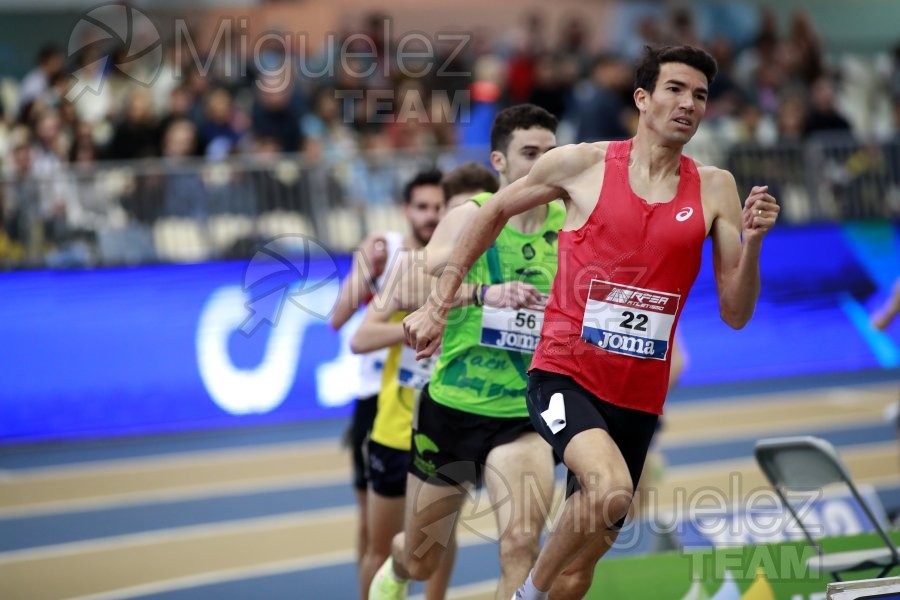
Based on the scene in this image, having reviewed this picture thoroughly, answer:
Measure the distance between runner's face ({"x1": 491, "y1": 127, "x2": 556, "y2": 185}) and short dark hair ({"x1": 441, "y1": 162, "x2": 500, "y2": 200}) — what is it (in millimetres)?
539

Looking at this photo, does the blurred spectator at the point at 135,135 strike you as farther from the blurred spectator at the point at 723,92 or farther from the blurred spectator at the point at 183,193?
the blurred spectator at the point at 723,92

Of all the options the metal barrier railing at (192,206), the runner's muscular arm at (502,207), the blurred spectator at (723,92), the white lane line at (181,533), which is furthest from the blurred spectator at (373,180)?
the runner's muscular arm at (502,207)

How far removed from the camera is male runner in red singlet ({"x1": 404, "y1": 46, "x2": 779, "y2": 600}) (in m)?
4.78

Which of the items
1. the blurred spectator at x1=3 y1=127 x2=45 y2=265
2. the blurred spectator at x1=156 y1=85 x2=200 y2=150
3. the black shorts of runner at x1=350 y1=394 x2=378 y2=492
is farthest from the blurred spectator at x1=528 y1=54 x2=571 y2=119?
the black shorts of runner at x1=350 y1=394 x2=378 y2=492

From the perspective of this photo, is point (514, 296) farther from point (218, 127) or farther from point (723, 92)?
point (723, 92)

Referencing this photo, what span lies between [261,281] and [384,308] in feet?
21.1

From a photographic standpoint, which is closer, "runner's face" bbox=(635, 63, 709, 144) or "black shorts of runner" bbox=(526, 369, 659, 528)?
"black shorts of runner" bbox=(526, 369, 659, 528)

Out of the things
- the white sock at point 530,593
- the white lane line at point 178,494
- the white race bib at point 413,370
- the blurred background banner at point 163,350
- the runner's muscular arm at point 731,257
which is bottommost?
the white lane line at point 178,494

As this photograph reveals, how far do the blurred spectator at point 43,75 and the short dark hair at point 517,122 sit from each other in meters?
8.95

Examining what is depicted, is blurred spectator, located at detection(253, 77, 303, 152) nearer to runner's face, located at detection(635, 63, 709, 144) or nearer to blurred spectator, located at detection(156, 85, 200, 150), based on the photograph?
blurred spectator, located at detection(156, 85, 200, 150)

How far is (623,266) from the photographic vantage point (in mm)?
4793

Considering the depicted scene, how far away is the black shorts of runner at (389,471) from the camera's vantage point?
6.23 metres

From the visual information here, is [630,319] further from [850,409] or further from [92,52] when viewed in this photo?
[92,52]

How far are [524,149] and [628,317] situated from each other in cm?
129
